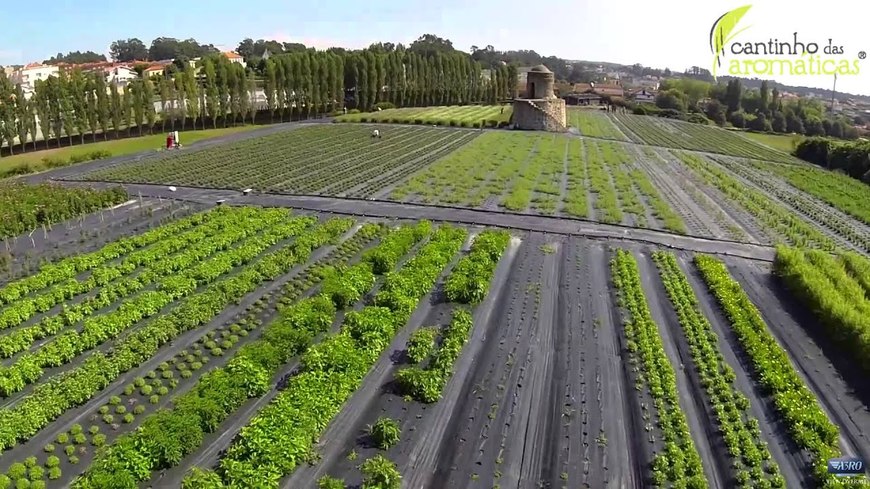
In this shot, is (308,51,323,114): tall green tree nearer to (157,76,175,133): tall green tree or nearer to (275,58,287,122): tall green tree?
(275,58,287,122): tall green tree

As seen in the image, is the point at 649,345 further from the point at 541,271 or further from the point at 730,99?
the point at 730,99

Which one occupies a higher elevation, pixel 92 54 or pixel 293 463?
pixel 92 54

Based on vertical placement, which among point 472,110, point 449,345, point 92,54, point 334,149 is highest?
point 92,54

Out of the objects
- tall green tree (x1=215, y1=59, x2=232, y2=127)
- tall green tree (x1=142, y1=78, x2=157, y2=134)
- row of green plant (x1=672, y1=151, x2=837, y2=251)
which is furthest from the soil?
tall green tree (x1=215, y1=59, x2=232, y2=127)

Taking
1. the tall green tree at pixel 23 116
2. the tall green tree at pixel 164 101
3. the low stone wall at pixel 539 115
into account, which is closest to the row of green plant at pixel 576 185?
the low stone wall at pixel 539 115

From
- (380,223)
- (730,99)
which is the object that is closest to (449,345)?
(380,223)
